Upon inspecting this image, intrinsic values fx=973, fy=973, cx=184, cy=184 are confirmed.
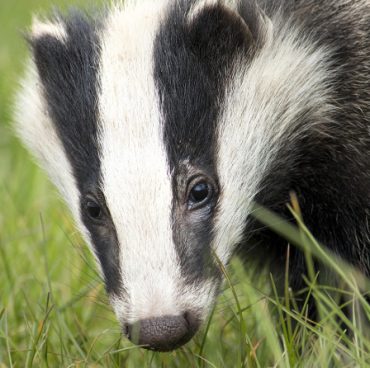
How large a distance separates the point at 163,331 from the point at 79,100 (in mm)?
1001

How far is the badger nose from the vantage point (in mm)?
3141

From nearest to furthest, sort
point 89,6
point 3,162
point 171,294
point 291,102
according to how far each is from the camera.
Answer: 1. point 171,294
2. point 291,102
3. point 89,6
4. point 3,162

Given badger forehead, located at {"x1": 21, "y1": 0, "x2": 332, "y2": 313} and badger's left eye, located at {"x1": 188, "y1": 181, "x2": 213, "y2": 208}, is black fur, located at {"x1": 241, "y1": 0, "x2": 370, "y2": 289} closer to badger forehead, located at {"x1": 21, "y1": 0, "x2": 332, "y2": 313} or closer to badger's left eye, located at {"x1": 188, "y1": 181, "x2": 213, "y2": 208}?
badger forehead, located at {"x1": 21, "y1": 0, "x2": 332, "y2": 313}

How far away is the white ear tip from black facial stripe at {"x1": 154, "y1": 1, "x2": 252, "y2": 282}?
50 cm

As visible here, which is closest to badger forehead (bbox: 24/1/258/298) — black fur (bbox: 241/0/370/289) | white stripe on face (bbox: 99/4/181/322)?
white stripe on face (bbox: 99/4/181/322)

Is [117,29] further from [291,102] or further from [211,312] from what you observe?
[211,312]

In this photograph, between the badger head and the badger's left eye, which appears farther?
the badger's left eye

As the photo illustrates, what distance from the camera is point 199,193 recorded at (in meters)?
3.44

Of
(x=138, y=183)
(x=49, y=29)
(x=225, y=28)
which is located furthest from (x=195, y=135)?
(x=49, y=29)

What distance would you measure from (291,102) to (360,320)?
0.89m

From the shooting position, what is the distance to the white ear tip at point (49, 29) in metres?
3.95

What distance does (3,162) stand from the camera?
6613mm

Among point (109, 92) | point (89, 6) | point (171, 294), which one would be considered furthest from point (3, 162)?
point (171, 294)

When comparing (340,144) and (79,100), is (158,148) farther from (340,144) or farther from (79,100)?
(340,144)
